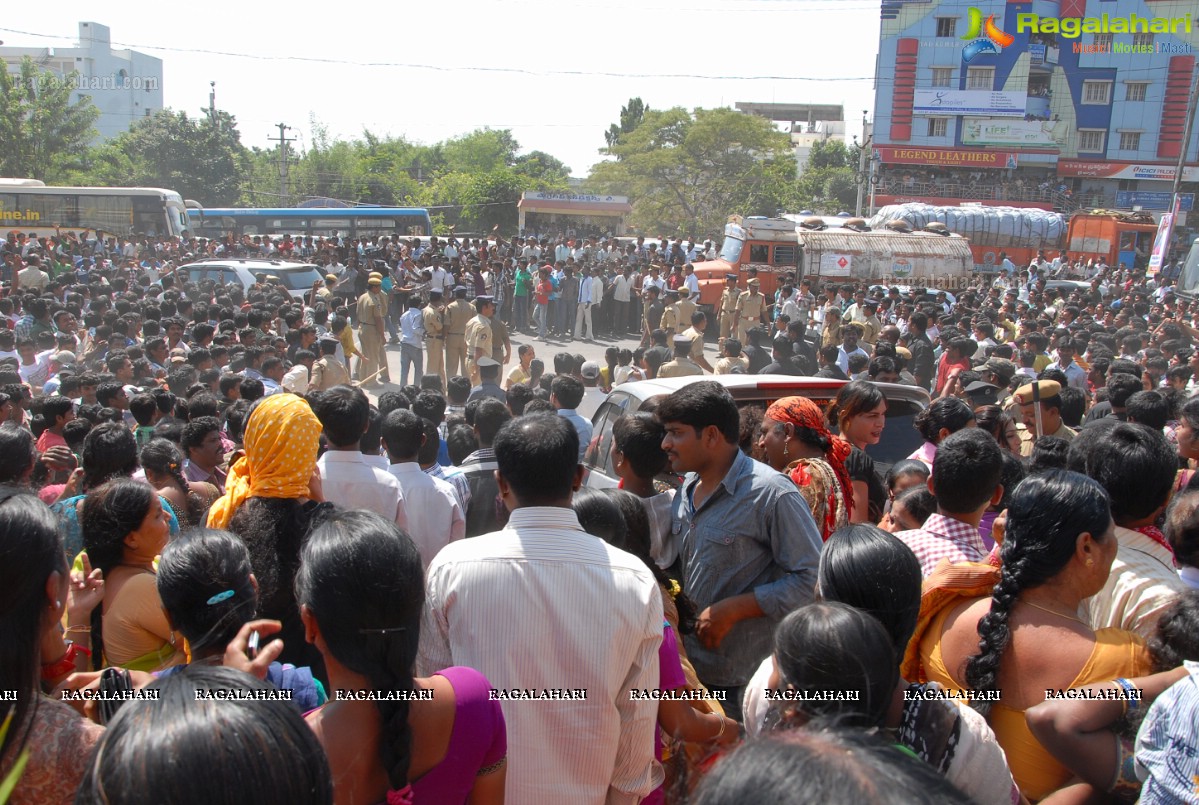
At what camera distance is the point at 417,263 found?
72.2 ft

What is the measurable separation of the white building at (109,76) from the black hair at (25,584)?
291ft

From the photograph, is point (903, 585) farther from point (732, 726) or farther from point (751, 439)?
point (751, 439)

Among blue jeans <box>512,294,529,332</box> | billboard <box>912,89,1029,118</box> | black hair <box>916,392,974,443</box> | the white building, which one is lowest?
blue jeans <box>512,294,529,332</box>

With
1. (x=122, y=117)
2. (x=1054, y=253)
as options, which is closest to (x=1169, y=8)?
(x=1054, y=253)

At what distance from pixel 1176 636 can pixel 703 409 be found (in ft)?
5.38

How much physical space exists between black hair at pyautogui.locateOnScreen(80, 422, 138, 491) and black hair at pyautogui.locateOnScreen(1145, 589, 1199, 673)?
4.08 m

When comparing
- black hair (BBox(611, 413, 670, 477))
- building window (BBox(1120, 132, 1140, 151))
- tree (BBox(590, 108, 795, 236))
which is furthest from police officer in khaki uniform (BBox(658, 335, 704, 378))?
building window (BBox(1120, 132, 1140, 151))

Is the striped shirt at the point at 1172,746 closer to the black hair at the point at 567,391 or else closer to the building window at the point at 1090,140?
the black hair at the point at 567,391

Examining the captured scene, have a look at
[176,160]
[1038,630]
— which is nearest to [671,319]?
[1038,630]

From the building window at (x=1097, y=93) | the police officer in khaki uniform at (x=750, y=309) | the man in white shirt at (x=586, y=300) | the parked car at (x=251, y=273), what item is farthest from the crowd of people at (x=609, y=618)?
the building window at (x=1097, y=93)

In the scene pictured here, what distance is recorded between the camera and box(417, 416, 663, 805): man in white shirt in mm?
2367

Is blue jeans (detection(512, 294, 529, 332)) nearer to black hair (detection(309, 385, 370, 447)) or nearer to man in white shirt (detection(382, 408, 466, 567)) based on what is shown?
man in white shirt (detection(382, 408, 466, 567))

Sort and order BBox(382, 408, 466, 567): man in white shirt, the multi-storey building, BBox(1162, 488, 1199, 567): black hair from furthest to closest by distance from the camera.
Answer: the multi-storey building < BBox(382, 408, 466, 567): man in white shirt < BBox(1162, 488, 1199, 567): black hair

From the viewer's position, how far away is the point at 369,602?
197cm
